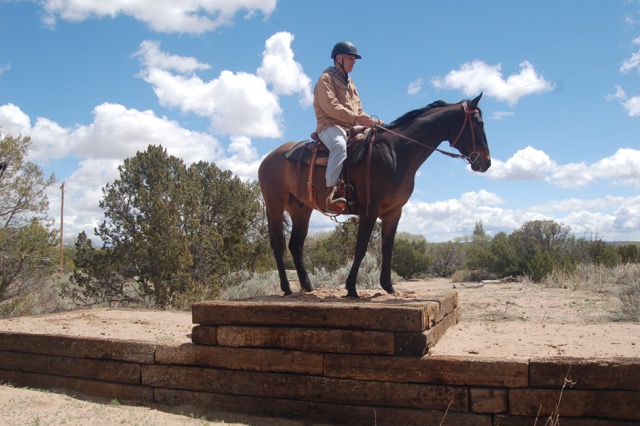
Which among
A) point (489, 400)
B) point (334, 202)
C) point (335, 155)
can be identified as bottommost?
point (489, 400)

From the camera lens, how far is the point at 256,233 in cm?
1738

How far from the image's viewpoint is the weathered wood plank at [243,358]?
486 centimetres

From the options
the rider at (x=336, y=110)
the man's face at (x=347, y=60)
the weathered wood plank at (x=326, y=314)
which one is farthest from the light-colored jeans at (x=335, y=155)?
the weathered wood plank at (x=326, y=314)

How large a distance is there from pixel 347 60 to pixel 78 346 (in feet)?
14.4

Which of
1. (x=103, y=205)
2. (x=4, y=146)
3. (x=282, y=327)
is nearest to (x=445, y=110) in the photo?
(x=282, y=327)

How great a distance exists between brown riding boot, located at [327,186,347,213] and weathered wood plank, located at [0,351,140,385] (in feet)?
8.58

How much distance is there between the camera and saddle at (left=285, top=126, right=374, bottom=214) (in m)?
6.08

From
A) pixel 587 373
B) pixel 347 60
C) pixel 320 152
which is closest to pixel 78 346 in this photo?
pixel 320 152

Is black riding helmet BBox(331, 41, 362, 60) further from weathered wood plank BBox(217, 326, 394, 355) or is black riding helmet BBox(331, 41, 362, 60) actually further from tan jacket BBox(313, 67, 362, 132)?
weathered wood plank BBox(217, 326, 394, 355)

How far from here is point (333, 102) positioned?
6.29m

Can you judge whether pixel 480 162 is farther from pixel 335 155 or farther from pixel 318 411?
pixel 318 411

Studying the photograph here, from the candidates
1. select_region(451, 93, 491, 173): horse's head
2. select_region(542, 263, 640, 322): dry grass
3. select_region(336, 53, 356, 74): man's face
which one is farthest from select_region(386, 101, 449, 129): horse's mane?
select_region(542, 263, 640, 322): dry grass

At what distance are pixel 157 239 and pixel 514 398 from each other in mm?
10301

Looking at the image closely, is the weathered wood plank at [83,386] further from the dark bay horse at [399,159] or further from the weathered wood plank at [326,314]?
the dark bay horse at [399,159]
